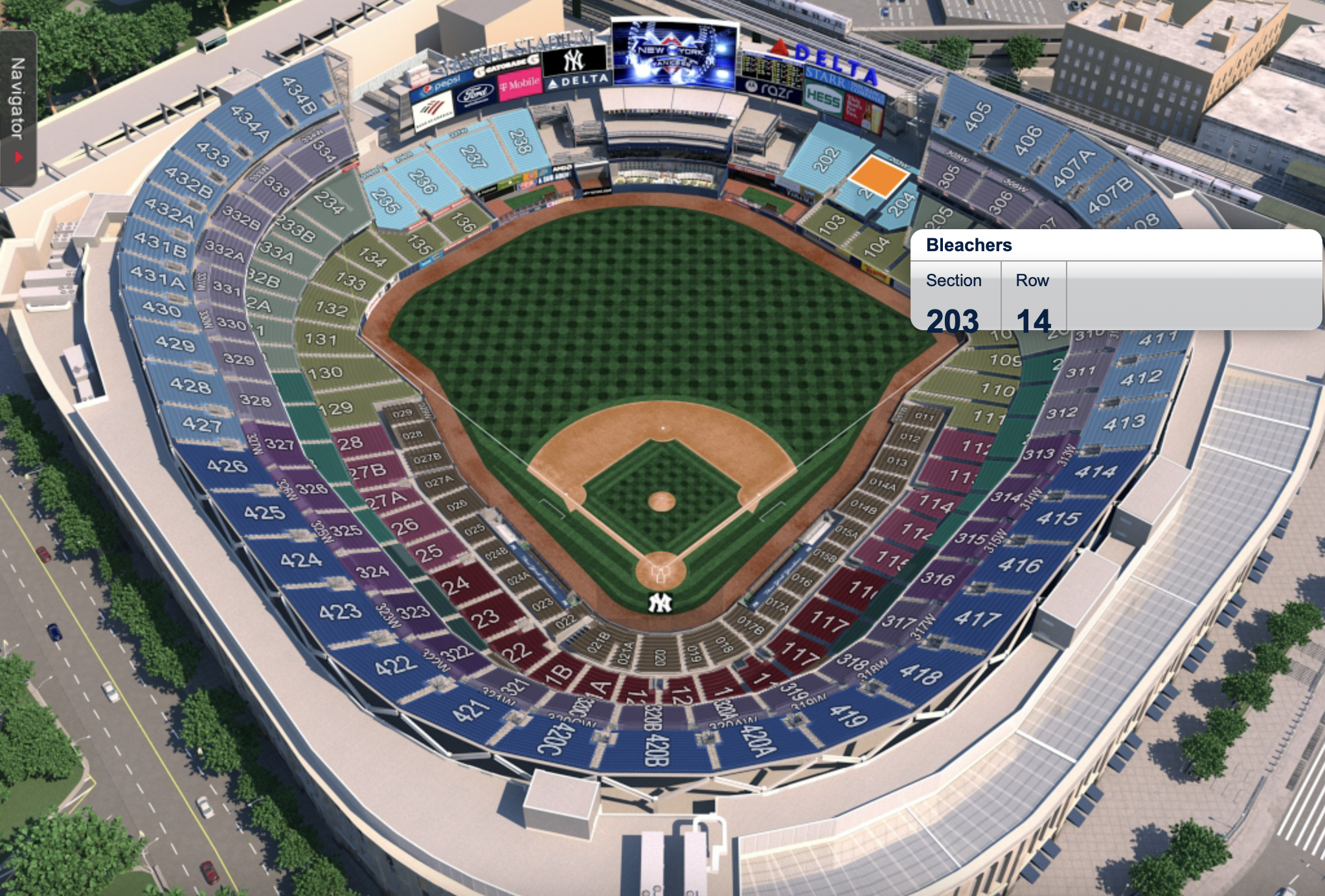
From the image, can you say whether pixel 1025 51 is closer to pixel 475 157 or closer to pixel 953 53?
pixel 953 53

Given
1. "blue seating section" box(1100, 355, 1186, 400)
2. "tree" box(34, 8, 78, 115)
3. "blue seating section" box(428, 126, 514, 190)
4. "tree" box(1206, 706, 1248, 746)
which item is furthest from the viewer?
"tree" box(34, 8, 78, 115)

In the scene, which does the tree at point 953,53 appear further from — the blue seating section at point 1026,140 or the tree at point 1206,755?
the tree at point 1206,755

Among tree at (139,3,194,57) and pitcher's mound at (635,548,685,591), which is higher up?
tree at (139,3,194,57)

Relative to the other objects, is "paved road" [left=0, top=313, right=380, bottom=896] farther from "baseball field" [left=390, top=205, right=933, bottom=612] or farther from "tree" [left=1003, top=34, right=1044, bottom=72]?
"tree" [left=1003, top=34, right=1044, bottom=72]

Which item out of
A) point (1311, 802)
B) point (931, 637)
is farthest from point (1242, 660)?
point (931, 637)

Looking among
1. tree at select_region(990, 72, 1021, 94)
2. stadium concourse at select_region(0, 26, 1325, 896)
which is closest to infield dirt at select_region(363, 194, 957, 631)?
stadium concourse at select_region(0, 26, 1325, 896)

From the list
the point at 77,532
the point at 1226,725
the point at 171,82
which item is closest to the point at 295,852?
the point at 77,532
